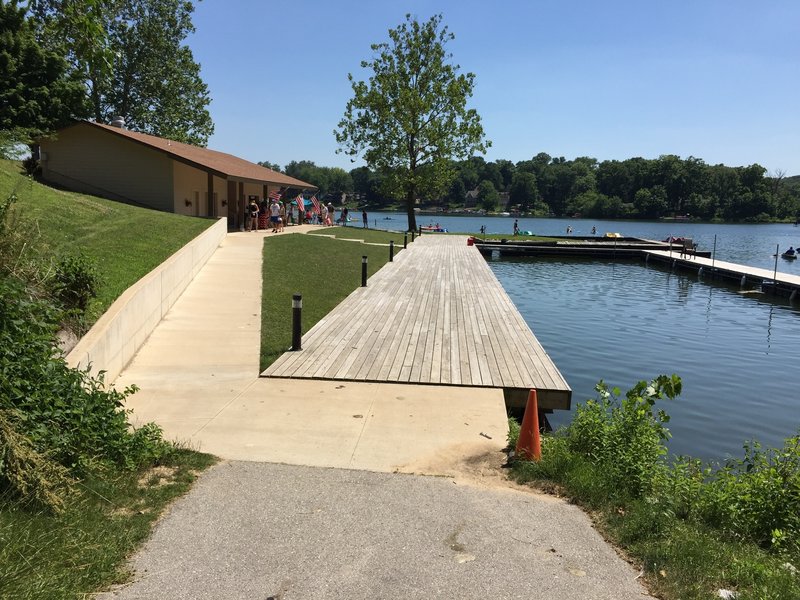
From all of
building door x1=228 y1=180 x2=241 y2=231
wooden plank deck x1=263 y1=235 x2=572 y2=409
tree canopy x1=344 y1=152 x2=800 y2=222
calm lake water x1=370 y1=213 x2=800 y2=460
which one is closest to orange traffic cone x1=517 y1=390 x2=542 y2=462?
wooden plank deck x1=263 y1=235 x2=572 y2=409

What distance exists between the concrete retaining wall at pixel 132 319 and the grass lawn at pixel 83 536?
231 cm

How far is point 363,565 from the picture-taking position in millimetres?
3799

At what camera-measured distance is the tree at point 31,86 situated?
25.6 m

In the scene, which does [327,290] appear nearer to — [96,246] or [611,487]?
[96,246]

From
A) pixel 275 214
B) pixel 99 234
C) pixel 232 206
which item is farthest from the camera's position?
pixel 232 206

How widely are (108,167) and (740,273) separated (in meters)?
31.0

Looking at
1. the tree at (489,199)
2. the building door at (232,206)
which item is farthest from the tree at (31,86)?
the tree at (489,199)

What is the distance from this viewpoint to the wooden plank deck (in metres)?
8.57

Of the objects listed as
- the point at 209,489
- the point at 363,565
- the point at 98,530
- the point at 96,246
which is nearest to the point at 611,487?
the point at 363,565

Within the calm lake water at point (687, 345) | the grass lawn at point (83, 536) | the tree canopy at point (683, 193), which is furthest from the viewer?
the tree canopy at point (683, 193)

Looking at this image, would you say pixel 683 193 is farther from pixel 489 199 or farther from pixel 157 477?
pixel 157 477

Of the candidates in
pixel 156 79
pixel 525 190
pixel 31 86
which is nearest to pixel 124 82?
pixel 156 79

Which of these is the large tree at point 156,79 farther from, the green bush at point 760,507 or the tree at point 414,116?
the green bush at point 760,507

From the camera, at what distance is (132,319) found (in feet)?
29.8
